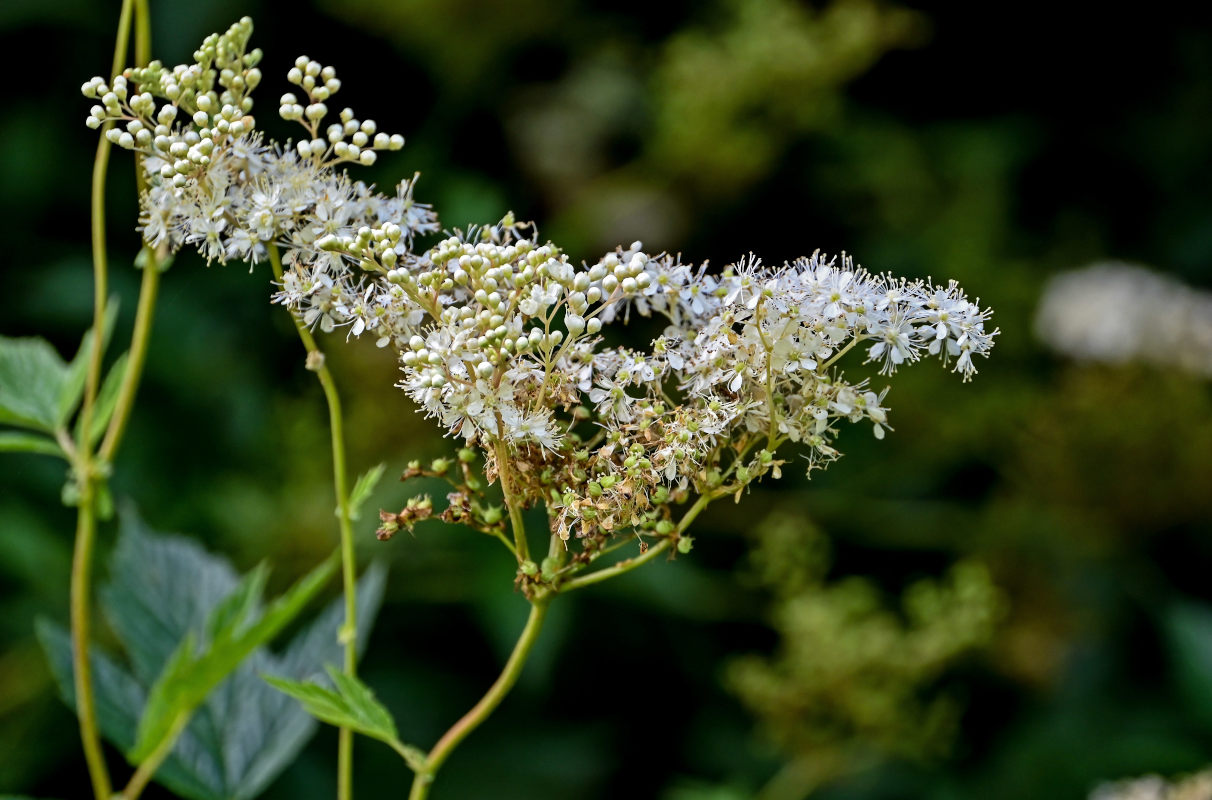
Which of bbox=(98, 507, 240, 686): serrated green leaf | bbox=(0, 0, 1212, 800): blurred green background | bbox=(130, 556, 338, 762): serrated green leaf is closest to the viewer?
bbox=(130, 556, 338, 762): serrated green leaf

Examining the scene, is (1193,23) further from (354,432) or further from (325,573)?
(325,573)

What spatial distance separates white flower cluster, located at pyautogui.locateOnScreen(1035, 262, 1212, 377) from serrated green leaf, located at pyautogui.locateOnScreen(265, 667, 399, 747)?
2914 millimetres

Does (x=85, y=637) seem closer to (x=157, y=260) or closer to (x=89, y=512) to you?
(x=89, y=512)

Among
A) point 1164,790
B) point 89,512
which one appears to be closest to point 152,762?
point 89,512

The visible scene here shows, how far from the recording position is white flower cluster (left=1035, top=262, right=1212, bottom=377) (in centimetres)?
330

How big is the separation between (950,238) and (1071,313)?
21.0 inches

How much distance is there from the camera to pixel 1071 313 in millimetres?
A: 3572

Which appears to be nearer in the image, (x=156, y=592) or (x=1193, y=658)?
(x=156, y=592)

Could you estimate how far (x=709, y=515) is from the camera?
289cm

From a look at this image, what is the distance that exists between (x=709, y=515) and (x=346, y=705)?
6.53ft

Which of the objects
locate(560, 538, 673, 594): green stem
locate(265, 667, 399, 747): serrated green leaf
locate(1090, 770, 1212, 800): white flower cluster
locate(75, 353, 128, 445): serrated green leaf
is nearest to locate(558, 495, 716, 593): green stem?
locate(560, 538, 673, 594): green stem

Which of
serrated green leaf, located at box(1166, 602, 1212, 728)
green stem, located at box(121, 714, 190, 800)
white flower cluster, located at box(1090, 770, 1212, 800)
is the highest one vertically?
serrated green leaf, located at box(1166, 602, 1212, 728)

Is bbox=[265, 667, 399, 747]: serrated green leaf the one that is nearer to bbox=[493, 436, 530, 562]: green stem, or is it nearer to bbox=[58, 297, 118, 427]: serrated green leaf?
bbox=[493, 436, 530, 562]: green stem

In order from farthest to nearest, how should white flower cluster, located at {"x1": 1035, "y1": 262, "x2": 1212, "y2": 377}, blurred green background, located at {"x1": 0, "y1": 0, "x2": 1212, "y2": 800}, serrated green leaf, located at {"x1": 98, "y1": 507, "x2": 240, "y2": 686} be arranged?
1. white flower cluster, located at {"x1": 1035, "y1": 262, "x2": 1212, "y2": 377}
2. blurred green background, located at {"x1": 0, "y1": 0, "x2": 1212, "y2": 800}
3. serrated green leaf, located at {"x1": 98, "y1": 507, "x2": 240, "y2": 686}
